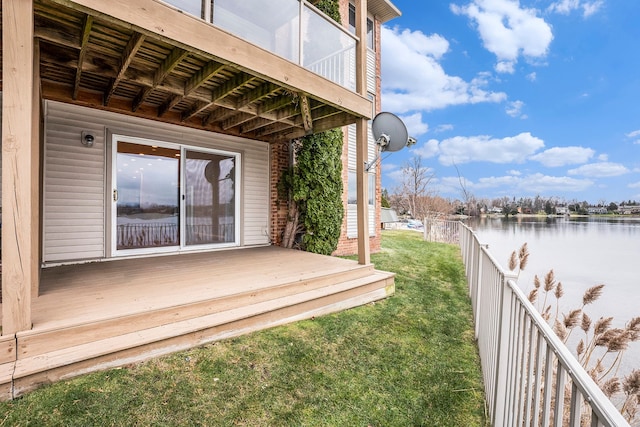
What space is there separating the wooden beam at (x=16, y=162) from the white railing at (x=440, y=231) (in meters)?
13.0

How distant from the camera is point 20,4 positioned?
2201 mm

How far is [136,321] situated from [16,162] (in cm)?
152

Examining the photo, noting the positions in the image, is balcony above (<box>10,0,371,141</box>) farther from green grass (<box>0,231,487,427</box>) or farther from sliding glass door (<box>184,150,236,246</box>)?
green grass (<box>0,231,487,427</box>)

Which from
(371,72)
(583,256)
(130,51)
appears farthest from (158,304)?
(583,256)

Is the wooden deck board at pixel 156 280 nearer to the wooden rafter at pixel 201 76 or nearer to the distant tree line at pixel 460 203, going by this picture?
the wooden rafter at pixel 201 76

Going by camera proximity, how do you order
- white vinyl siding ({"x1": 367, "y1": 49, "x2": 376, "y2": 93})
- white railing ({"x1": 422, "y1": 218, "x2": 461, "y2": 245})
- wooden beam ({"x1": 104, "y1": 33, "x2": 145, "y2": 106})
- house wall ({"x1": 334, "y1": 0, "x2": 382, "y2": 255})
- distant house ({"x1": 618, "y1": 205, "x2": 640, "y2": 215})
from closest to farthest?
1. wooden beam ({"x1": 104, "y1": 33, "x2": 145, "y2": 106})
2. house wall ({"x1": 334, "y1": 0, "x2": 382, "y2": 255})
3. white vinyl siding ({"x1": 367, "y1": 49, "x2": 376, "y2": 93})
4. distant house ({"x1": 618, "y1": 205, "x2": 640, "y2": 215})
5. white railing ({"x1": 422, "y1": 218, "x2": 461, "y2": 245})

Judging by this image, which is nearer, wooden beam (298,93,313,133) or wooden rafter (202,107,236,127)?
wooden beam (298,93,313,133)

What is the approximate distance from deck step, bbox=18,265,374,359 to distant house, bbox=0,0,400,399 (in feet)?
0.04

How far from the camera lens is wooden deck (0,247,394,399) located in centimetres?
226

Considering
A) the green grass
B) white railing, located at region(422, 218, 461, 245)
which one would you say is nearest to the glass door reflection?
the green grass

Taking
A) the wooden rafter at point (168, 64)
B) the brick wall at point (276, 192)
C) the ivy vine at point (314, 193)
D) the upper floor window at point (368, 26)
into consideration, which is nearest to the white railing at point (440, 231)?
the upper floor window at point (368, 26)

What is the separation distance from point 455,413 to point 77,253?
553cm

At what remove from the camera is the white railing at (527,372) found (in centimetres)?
103

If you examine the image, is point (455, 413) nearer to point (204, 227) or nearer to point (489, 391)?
point (489, 391)
